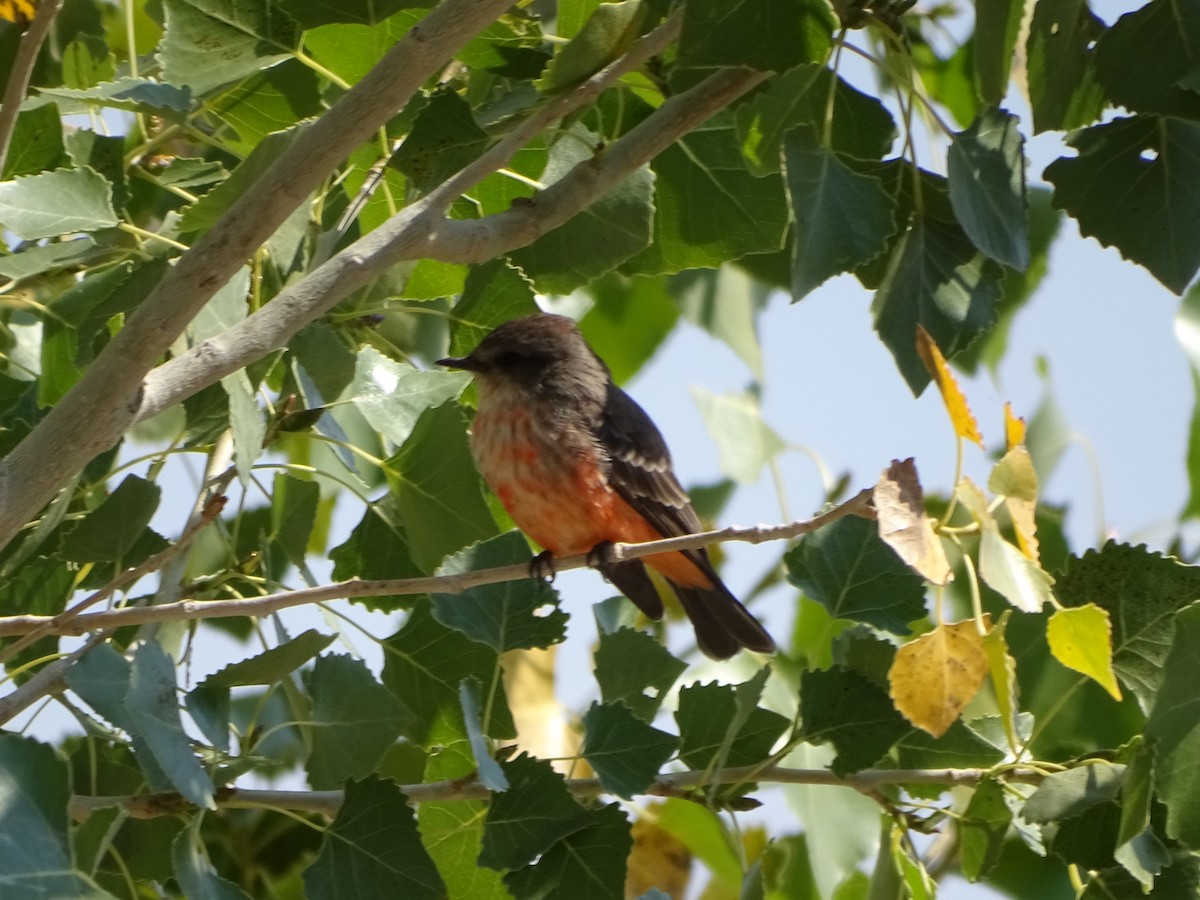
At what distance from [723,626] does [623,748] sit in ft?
6.25

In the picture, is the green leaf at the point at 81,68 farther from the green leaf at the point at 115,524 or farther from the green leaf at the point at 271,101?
the green leaf at the point at 115,524

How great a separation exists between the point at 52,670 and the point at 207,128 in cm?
162

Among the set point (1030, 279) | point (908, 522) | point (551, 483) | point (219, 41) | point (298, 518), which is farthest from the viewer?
point (1030, 279)

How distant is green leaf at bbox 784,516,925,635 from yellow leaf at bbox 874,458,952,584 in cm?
92

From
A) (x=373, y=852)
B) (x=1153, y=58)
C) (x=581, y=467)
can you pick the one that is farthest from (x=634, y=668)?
(x=1153, y=58)

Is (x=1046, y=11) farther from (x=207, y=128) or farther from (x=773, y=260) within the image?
(x=207, y=128)

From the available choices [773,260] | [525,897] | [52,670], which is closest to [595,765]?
[525,897]

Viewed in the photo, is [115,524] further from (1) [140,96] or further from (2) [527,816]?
(2) [527,816]

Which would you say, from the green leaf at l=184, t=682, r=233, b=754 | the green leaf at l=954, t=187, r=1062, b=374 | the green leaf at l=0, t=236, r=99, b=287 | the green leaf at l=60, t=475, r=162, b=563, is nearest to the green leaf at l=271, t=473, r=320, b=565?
the green leaf at l=60, t=475, r=162, b=563

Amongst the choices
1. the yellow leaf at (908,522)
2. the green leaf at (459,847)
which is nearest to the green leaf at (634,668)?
the green leaf at (459,847)

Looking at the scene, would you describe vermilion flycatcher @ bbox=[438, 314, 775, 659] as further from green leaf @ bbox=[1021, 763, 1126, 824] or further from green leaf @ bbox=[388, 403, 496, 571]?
green leaf @ bbox=[1021, 763, 1126, 824]

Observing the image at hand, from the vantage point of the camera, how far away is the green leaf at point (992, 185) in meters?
2.44

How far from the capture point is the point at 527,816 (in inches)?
99.5

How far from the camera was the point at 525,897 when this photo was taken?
2.51m
